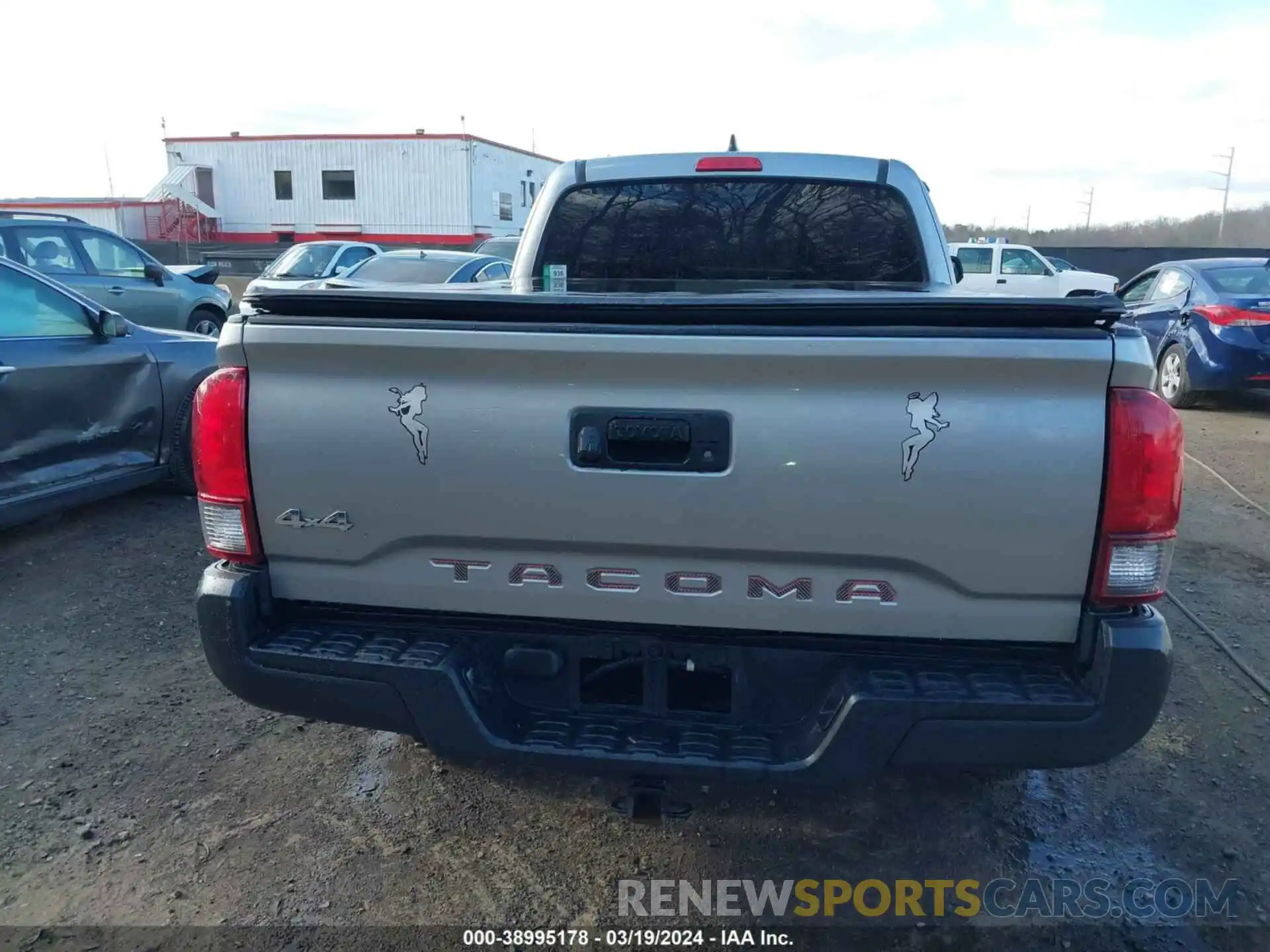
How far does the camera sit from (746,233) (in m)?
4.05

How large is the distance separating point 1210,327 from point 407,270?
989cm

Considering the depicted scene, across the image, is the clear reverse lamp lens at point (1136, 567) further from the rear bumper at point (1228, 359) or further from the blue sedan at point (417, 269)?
the blue sedan at point (417, 269)

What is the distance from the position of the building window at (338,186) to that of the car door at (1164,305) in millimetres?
24139

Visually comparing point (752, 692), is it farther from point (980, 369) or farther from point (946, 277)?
point (946, 277)

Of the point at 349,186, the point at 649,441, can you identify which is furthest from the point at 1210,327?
the point at 349,186

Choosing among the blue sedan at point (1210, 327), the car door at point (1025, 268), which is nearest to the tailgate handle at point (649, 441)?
the blue sedan at point (1210, 327)

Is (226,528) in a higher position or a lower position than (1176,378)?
higher

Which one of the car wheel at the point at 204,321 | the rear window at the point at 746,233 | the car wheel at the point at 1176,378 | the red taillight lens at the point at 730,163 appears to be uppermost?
the red taillight lens at the point at 730,163

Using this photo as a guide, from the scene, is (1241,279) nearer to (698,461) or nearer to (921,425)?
(921,425)

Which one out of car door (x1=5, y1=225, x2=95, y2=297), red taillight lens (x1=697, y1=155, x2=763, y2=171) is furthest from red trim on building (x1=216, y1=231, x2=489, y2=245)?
red taillight lens (x1=697, y1=155, x2=763, y2=171)

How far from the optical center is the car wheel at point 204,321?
12.0m

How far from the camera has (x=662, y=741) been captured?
92.5 inches

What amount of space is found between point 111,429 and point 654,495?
4.64 m

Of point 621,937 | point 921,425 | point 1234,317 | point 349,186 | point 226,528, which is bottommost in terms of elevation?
point 621,937
